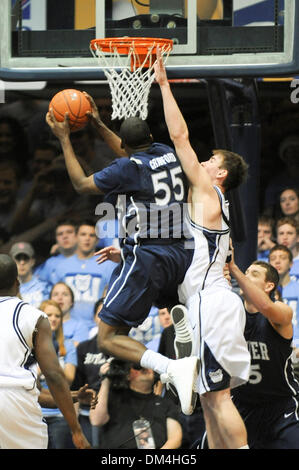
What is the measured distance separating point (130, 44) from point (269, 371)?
2397 mm

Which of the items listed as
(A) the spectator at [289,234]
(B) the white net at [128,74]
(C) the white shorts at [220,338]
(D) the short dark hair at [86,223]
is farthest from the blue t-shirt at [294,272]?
(B) the white net at [128,74]

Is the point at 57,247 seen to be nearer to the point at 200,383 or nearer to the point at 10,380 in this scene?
the point at 200,383

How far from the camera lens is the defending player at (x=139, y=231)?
608 centimetres

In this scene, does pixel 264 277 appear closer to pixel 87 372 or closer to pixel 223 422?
pixel 223 422

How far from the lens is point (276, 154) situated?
8.94 m

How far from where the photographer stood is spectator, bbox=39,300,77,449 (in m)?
7.49

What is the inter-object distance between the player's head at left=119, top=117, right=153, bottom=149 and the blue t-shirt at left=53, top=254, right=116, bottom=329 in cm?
234

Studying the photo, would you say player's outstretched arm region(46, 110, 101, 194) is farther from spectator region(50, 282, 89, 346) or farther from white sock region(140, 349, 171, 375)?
spectator region(50, 282, 89, 346)

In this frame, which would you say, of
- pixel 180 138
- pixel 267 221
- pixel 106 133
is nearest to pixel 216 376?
pixel 180 138

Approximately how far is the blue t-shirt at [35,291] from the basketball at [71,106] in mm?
2483

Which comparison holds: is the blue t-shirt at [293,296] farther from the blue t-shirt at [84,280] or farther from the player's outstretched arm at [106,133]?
the player's outstretched arm at [106,133]

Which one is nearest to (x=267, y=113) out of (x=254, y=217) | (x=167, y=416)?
(x=254, y=217)

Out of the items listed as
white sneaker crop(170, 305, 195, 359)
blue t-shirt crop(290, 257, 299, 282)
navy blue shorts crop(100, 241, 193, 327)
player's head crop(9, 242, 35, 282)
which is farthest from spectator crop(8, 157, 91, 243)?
white sneaker crop(170, 305, 195, 359)
